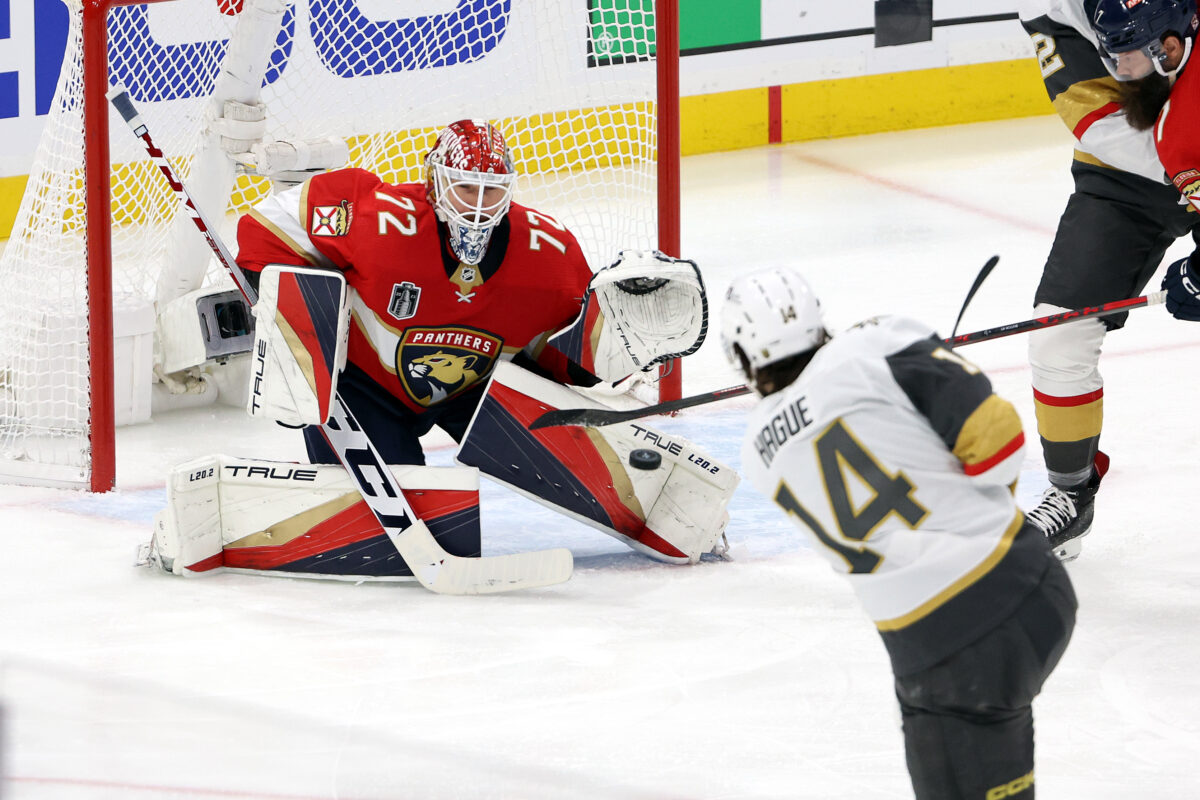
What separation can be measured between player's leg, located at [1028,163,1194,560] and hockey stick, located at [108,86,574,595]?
3.20ft

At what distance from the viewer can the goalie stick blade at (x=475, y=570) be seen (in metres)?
3.30

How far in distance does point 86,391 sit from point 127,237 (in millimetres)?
737

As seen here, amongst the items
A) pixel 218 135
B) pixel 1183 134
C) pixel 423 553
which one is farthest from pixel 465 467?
pixel 1183 134

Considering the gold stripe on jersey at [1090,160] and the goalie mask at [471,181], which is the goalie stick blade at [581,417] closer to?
the goalie mask at [471,181]

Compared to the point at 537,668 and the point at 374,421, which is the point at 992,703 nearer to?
the point at 537,668

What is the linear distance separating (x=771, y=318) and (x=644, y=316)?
1.32 metres

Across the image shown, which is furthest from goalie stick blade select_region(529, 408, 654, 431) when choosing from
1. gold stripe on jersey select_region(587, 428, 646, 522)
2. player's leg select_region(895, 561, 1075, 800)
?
player's leg select_region(895, 561, 1075, 800)

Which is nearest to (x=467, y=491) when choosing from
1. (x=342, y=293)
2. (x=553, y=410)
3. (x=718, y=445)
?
(x=553, y=410)

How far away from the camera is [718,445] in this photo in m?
4.29

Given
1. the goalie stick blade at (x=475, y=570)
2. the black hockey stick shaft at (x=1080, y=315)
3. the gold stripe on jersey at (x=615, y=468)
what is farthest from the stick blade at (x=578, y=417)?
the black hockey stick shaft at (x=1080, y=315)

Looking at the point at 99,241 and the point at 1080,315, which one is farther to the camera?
the point at 99,241

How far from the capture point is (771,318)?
2014 millimetres

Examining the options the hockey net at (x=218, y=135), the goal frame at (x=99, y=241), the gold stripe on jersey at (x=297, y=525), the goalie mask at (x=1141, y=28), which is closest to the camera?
the goalie mask at (x=1141, y=28)

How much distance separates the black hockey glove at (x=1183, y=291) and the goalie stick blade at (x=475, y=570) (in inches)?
46.8
